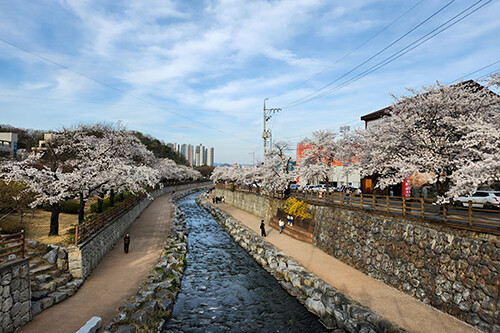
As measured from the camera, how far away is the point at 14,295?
35.1ft

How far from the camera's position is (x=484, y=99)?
17781 millimetres

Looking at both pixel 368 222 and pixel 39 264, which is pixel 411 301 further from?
pixel 39 264

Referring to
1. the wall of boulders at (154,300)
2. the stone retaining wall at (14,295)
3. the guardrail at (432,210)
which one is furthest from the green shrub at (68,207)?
the guardrail at (432,210)

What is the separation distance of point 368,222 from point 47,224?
2398cm

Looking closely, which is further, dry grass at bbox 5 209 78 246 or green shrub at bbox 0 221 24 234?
dry grass at bbox 5 209 78 246

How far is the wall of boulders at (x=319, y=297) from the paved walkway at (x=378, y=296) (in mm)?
774

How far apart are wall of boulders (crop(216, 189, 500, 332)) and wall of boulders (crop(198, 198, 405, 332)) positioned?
3132 millimetres

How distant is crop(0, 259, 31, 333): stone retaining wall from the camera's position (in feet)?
33.5

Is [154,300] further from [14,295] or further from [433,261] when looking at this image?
[433,261]

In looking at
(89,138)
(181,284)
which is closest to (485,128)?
(181,284)

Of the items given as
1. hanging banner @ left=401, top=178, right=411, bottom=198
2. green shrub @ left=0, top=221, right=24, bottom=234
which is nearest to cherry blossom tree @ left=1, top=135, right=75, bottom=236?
green shrub @ left=0, top=221, right=24, bottom=234

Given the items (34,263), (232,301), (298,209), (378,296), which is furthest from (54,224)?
(378,296)

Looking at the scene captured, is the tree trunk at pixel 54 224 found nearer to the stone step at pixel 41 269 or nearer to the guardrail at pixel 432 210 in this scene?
the stone step at pixel 41 269

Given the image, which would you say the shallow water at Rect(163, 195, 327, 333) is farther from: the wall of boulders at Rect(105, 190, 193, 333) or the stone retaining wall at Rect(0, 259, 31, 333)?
the stone retaining wall at Rect(0, 259, 31, 333)
